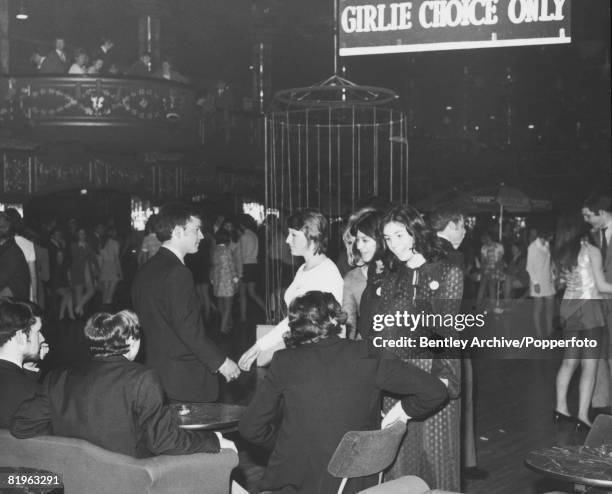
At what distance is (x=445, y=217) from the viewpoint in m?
4.62

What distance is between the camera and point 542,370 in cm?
891

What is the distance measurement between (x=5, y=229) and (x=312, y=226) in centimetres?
312

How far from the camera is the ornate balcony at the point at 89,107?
42.2 ft

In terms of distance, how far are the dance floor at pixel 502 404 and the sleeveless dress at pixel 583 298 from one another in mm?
817

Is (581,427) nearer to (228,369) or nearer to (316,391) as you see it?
(228,369)

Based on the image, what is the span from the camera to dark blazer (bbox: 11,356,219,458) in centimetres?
320

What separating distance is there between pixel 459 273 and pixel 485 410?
361 centimetres

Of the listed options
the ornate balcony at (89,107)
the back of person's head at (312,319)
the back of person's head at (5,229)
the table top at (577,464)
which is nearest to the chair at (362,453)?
the back of person's head at (312,319)

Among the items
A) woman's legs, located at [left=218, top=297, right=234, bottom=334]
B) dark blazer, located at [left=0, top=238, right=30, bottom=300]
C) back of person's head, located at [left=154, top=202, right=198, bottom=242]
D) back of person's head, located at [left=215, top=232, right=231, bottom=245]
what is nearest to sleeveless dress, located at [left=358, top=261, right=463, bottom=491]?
back of person's head, located at [left=154, top=202, right=198, bottom=242]

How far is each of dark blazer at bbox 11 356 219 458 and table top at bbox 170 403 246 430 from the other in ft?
1.48

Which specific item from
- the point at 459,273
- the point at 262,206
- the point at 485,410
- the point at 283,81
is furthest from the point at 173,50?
the point at 459,273

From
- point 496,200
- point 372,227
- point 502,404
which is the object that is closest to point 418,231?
point 372,227

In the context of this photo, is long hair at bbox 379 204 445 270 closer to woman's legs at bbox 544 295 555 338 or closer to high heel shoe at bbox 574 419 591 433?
high heel shoe at bbox 574 419 591 433

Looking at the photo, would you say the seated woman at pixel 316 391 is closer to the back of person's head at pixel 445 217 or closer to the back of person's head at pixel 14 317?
the back of person's head at pixel 14 317
